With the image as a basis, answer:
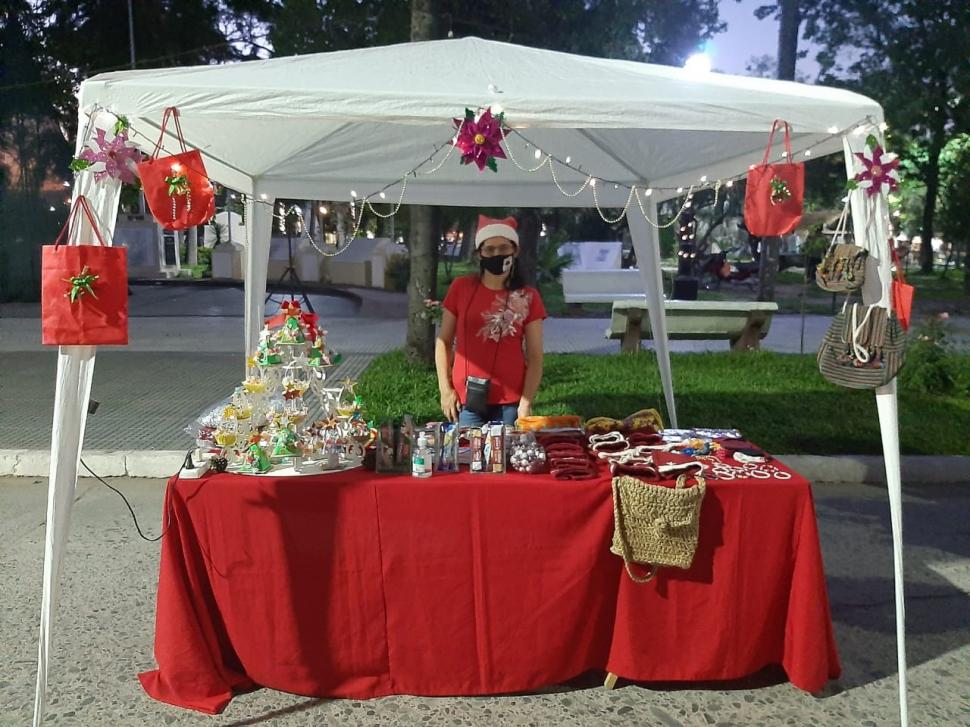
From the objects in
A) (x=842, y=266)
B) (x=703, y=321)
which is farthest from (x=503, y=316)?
(x=703, y=321)

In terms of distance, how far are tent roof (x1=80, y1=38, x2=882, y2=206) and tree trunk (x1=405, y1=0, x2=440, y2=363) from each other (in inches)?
136

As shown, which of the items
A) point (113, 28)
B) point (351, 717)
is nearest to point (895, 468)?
point (351, 717)

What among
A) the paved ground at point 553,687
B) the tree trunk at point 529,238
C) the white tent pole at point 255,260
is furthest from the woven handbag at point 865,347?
the tree trunk at point 529,238

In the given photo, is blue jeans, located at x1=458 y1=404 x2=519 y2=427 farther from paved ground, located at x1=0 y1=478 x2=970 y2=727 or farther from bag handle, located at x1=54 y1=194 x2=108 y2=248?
bag handle, located at x1=54 y1=194 x2=108 y2=248

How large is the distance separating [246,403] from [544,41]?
930cm

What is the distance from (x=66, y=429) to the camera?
2461mm

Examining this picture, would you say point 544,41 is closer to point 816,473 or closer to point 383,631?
point 816,473

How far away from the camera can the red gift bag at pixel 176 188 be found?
8.14 feet

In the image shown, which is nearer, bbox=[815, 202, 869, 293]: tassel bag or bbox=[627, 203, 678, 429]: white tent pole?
bbox=[815, 202, 869, 293]: tassel bag

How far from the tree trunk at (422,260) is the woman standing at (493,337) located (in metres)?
4.05

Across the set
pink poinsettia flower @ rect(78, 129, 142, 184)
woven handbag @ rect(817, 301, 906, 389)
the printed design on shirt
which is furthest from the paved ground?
pink poinsettia flower @ rect(78, 129, 142, 184)

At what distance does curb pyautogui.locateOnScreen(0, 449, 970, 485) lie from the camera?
5398 millimetres

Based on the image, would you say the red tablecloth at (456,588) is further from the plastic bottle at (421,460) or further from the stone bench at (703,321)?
the stone bench at (703,321)

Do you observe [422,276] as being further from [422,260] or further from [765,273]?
[765,273]
